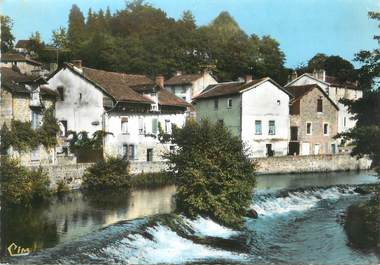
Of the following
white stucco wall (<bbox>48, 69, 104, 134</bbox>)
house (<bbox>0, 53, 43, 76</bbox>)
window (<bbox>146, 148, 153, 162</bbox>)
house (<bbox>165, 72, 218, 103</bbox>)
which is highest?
house (<bbox>0, 53, 43, 76</bbox>)

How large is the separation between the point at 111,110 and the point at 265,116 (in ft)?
53.8

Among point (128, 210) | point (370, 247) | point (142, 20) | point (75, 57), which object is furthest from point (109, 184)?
point (142, 20)

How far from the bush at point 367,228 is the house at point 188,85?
137ft

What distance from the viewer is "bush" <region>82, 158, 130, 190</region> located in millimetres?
35531

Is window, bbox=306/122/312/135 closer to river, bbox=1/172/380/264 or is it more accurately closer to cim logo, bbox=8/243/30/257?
river, bbox=1/172/380/264

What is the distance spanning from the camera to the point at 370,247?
19609mm

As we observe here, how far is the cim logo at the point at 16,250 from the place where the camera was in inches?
668

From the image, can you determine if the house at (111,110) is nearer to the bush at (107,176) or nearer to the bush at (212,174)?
the bush at (107,176)

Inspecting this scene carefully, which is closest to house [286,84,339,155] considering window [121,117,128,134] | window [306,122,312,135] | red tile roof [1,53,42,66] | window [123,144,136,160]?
window [306,122,312,135]

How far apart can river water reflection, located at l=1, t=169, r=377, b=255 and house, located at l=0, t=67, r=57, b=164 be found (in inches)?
169

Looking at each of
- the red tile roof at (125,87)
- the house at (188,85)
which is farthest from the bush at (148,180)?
the house at (188,85)

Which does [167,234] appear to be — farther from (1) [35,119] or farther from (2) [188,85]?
(2) [188,85]

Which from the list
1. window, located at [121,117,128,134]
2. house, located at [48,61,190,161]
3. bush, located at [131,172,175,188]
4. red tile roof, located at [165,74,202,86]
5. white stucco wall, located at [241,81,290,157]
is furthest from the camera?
red tile roof, located at [165,74,202,86]

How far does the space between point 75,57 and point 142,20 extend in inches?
465
